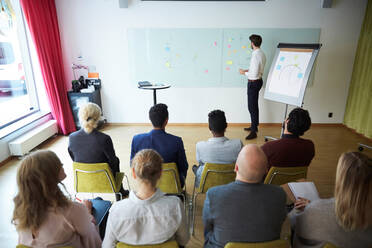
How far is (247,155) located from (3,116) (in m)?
4.26

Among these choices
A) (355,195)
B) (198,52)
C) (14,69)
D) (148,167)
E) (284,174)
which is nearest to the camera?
(355,195)

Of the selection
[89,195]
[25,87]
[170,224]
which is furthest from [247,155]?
[25,87]

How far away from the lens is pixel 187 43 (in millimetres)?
4883

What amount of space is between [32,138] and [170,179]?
300cm

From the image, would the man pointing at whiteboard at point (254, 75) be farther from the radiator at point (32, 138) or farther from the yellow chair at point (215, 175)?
the radiator at point (32, 138)

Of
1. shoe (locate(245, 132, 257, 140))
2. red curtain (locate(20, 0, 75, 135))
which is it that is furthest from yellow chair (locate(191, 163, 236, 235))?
red curtain (locate(20, 0, 75, 135))

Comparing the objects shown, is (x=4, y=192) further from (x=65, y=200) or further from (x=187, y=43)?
(x=187, y=43)

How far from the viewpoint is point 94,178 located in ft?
7.18

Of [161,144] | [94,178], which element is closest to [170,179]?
[161,144]

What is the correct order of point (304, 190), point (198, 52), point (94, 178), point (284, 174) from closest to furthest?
point (304, 190) < point (284, 174) < point (94, 178) < point (198, 52)

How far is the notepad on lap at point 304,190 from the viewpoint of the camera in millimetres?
1809

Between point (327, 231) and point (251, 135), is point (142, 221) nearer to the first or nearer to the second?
point (327, 231)

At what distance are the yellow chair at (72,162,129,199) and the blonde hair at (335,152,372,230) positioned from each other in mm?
1681

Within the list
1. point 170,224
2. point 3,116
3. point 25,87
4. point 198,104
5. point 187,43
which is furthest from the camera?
point 198,104
